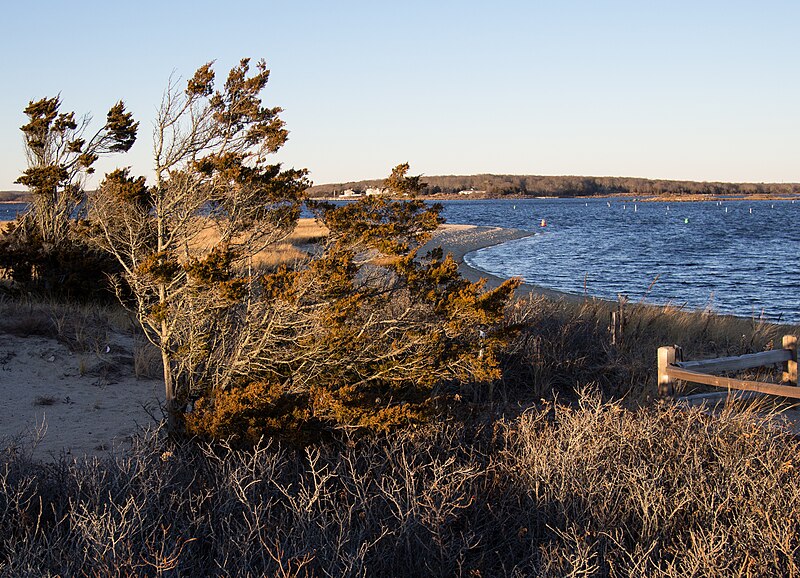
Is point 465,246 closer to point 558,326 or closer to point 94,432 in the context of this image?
point 558,326

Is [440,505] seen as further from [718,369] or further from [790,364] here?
[790,364]

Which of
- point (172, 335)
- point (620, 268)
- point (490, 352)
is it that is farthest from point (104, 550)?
point (620, 268)

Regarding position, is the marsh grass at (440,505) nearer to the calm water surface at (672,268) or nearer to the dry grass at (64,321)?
the dry grass at (64,321)

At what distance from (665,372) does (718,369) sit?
0.89 metres

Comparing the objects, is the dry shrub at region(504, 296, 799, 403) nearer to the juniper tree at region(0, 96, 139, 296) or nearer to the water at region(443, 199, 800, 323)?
the water at region(443, 199, 800, 323)

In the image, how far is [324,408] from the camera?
18.0 ft

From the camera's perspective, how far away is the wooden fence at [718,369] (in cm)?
689

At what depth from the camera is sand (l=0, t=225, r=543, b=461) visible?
6.52 meters

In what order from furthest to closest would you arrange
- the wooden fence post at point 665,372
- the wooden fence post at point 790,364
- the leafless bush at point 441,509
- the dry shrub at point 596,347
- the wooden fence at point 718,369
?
the wooden fence post at point 790,364 < the dry shrub at point 596,347 < the wooden fence post at point 665,372 < the wooden fence at point 718,369 < the leafless bush at point 441,509

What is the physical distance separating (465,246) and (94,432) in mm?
37691

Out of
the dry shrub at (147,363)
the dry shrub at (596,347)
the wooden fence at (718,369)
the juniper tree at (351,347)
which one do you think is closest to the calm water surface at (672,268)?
the dry shrub at (596,347)

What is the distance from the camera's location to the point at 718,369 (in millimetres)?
7953

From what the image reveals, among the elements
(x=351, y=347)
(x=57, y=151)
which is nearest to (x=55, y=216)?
(x=57, y=151)

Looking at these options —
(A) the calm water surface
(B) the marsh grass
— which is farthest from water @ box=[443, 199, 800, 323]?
(B) the marsh grass
